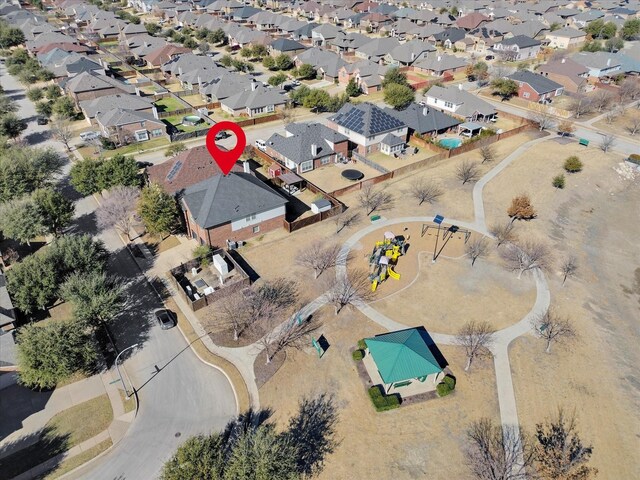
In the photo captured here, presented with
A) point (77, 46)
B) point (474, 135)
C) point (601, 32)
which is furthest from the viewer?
point (601, 32)

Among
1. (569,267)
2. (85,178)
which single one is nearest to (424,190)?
(569,267)

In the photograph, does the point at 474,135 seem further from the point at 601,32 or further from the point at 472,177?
the point at 601,32

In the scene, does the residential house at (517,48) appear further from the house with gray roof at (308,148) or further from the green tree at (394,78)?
the house with gray roof at (308,148)

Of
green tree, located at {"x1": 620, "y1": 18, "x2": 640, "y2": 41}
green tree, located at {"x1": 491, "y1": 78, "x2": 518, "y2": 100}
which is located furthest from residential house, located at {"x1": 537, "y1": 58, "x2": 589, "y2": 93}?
green tree, located at {"x1": 620, "y1": 18, "x2": 640, "y2": 41}

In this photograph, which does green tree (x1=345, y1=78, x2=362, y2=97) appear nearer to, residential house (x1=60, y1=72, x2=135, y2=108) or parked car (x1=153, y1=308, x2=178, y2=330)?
residential house (x1=60, y1=72, x2=135, y2=108)

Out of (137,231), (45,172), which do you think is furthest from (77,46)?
(137,231)

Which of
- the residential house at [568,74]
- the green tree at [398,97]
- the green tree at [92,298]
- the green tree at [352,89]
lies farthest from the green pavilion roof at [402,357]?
the residential house at [568,74]
